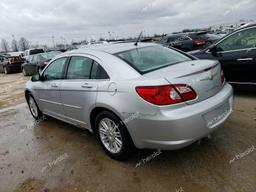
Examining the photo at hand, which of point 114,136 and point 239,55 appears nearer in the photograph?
point 114,136

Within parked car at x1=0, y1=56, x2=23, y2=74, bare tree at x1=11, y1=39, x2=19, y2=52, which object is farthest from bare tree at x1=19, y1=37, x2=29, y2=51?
parked car at x1=0, y1=56, x2=23, y2=74

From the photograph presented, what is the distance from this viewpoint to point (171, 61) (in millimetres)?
3418

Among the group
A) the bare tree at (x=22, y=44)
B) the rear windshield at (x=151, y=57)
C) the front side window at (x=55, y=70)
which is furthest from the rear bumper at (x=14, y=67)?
the bare tree at (x=22, y=44)

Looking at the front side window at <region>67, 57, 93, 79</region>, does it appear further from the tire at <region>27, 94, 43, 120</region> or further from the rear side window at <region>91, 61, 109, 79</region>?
the tire at <region>27, 94, 43, 120</region>

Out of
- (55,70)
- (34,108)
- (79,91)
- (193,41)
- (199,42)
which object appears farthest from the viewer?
(193,41)

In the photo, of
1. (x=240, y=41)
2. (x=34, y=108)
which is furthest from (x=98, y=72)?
(x=240, y=41)

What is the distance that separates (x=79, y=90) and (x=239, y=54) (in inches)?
141

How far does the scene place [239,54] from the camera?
512cm

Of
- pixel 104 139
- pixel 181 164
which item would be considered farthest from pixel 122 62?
A: pixel 181 164

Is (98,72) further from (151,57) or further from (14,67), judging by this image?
(14,67)

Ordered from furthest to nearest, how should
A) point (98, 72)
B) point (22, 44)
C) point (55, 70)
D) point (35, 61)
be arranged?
point (22, 44), point (35, 61), point (55, 70), point (98, 72)

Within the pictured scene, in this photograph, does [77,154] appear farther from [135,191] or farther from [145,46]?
[145,46]

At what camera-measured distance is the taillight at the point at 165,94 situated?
257cm

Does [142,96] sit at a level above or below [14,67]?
above
